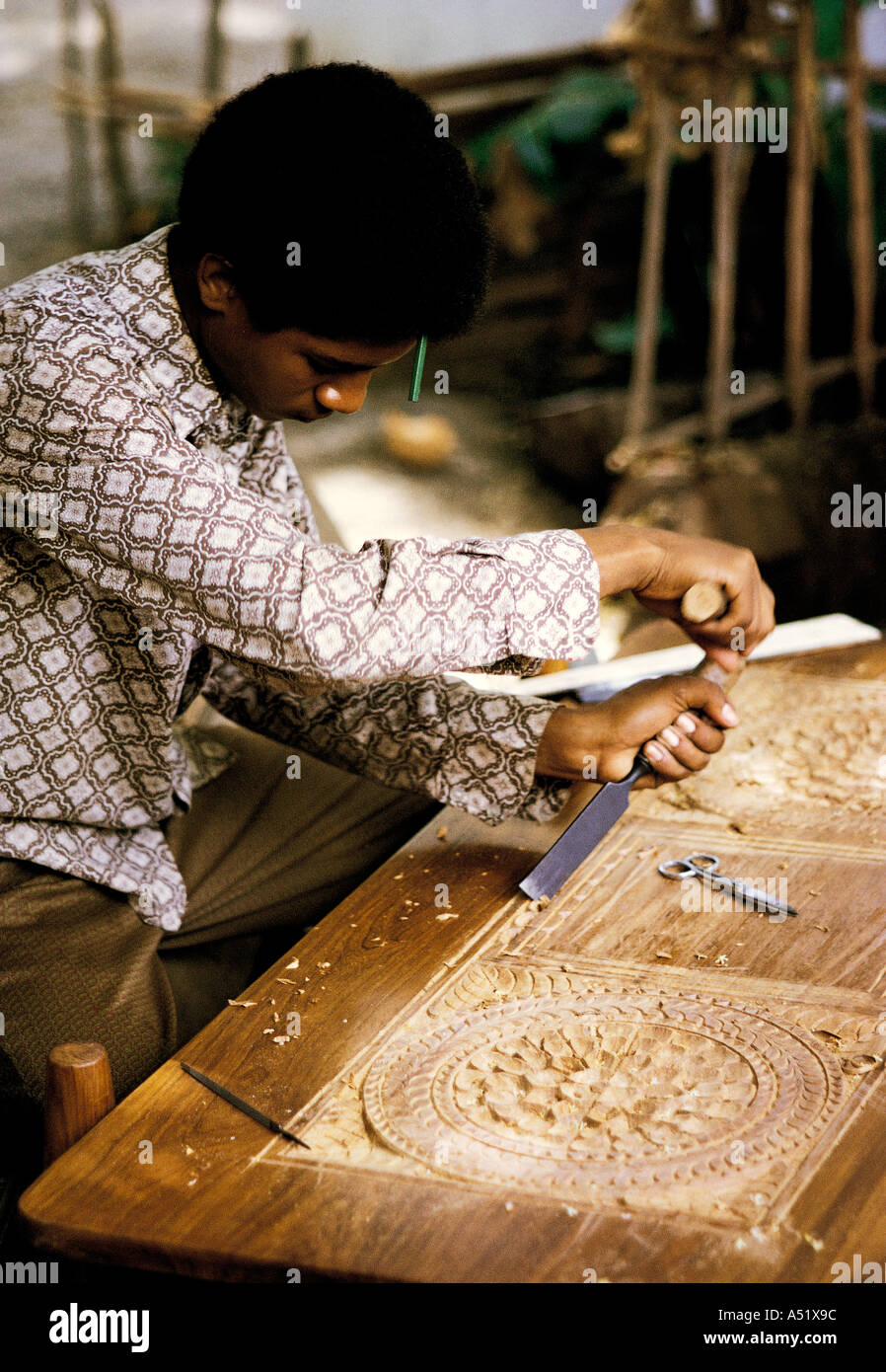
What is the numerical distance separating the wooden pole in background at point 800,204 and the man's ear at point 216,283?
410 cm

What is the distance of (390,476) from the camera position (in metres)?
6.45

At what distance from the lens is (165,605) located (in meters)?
1.46

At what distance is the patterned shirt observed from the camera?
141cm

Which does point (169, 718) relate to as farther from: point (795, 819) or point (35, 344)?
point (795, 819)

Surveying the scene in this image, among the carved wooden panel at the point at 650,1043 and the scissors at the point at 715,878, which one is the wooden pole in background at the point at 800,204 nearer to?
the carved wooden panel at the point at 650,1043

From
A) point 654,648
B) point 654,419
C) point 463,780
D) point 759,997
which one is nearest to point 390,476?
point 654,419

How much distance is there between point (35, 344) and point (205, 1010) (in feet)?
3.00

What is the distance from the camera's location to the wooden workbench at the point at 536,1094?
3.45 ft

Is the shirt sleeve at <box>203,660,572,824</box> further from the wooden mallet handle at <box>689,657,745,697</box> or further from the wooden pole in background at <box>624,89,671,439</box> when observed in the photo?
the wooden pole in background at <box>624,89,671,439</box>

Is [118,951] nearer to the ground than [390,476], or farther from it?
farther from it

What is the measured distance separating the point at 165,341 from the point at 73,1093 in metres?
0.88

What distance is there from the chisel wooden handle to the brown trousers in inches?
24.0

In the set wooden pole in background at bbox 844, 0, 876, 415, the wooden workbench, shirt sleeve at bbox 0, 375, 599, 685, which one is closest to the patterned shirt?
shirt sleeve at bbox 0, 375, 599, 685
